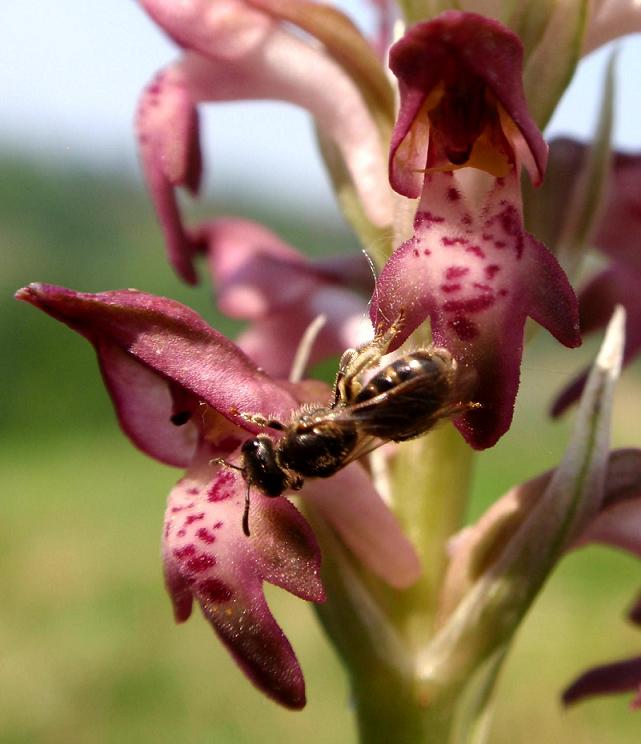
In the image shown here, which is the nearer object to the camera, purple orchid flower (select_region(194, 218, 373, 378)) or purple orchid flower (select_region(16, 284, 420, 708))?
purple orchid flower (select_region(16, 284, 420, 708))

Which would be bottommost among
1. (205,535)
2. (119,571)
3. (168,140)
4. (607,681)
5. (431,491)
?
(119,571)

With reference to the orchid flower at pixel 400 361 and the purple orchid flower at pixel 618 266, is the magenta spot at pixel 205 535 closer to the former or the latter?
the orchid flower at pixel 400 361

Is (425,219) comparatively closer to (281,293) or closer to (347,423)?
(347,423)

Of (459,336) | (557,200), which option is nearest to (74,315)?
(459,336)

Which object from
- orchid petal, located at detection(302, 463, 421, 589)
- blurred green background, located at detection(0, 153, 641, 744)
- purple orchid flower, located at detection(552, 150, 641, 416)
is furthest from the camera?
blurred green background, located at detection(0, 153, 641, 744)

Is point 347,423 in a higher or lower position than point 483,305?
lower

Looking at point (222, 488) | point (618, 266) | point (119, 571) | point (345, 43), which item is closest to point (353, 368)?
point (222, 488)

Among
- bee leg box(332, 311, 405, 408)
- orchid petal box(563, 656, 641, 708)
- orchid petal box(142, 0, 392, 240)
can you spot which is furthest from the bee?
orchid petal box(563, 656, 641, 708)

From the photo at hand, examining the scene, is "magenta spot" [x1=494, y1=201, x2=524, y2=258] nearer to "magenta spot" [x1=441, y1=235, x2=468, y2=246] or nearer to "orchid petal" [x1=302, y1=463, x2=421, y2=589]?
"magenta spot" [x1=441, y1=235, x2=468, y2=246]

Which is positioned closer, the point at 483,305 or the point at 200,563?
the point at 483,305

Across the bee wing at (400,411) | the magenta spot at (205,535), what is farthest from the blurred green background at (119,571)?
the magenta spot at (205,535)
